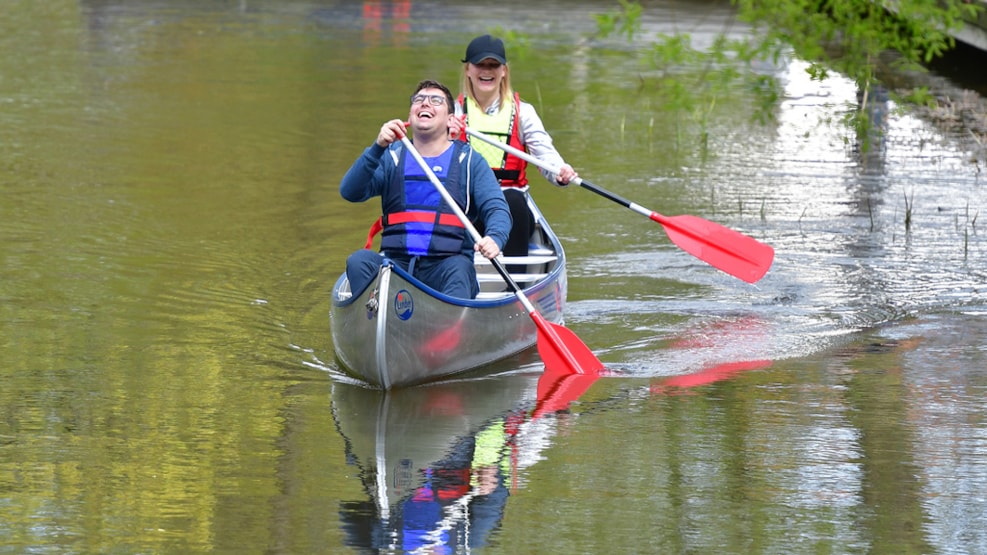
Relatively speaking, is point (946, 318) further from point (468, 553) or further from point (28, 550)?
point (28, 550)

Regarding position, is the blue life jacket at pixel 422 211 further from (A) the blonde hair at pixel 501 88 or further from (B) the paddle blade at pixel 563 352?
(A) the blonde hair at pixel 501 88

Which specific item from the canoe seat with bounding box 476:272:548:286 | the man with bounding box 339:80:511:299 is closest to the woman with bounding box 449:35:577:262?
the canoe seat with bounding box 476:272:548:286

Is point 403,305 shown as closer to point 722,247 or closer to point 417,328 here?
point 417,328

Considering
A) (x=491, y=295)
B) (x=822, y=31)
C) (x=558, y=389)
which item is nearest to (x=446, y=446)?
(x=558, y=389)

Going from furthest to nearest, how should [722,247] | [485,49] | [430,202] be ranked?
[722,247] → [485,49] → [430,202]

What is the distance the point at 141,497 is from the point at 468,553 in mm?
1256

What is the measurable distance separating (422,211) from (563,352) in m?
0.95

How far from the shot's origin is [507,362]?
8.41 metres

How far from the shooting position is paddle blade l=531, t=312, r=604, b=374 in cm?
787

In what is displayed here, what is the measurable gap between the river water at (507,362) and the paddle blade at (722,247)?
0.26m

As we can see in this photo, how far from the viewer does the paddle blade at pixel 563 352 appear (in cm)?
787

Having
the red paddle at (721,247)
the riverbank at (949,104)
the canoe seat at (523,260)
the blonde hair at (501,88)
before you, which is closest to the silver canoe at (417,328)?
the canoe seat at (523,260)

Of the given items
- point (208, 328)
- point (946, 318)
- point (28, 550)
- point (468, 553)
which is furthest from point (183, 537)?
point (946, 318)

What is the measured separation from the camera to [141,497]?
5.70m
